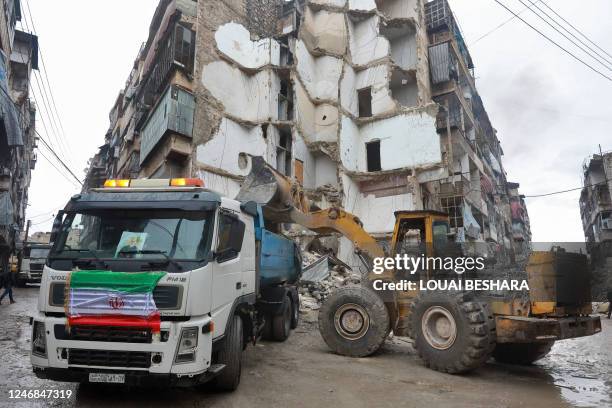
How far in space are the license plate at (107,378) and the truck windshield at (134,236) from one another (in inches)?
47.0

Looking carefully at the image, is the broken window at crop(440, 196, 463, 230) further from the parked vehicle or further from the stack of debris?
the parked vehicle

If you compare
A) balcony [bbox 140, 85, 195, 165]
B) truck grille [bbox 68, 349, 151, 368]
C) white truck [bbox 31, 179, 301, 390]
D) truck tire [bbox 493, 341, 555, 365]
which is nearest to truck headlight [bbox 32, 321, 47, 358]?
white truck [bbox 31, 179, 301, 390]

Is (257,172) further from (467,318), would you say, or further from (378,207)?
(378,207)

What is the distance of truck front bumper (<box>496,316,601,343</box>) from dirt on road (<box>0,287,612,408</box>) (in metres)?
0.78

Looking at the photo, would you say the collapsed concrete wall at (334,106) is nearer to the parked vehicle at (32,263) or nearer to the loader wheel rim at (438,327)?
the parked vehicle at (32,263)

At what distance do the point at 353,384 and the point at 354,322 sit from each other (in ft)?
6.47

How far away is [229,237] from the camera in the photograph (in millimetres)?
4906

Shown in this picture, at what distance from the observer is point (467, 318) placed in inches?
239

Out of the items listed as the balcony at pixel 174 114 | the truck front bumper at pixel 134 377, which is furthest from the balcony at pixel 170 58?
the truck front bumper at pixel 134 377

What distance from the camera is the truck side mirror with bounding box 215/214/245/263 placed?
4762 millimetres

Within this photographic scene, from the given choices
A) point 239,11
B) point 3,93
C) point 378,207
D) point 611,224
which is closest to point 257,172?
point 3,93

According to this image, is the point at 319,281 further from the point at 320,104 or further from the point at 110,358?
the point at 320,104

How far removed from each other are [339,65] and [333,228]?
1916 centimetres

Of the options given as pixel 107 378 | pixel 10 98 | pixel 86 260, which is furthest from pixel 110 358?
pixel 10 98
